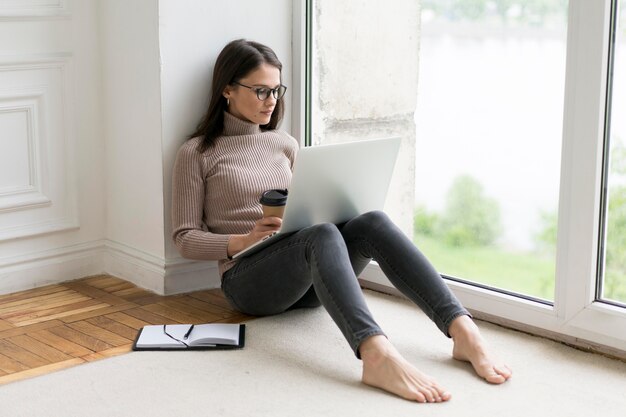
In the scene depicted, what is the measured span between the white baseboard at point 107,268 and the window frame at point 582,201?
3.42 ft

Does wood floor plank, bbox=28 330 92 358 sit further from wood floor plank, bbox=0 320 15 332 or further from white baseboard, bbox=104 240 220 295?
white baseboard, bbox=104 240 220 295

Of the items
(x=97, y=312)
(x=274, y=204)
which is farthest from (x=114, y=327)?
(x=274, y=204)

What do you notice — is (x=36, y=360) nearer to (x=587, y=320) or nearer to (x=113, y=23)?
(x=113, y=23)

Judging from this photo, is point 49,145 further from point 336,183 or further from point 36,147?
point 336,183

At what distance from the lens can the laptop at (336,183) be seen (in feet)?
7.25

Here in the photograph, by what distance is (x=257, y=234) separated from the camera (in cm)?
242

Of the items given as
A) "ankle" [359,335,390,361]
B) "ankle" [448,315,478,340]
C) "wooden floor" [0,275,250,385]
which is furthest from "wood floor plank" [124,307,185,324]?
"ankle" [448,315,478,340]

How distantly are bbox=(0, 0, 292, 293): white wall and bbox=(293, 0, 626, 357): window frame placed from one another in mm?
1078

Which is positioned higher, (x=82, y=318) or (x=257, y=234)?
(x=257, y=234)

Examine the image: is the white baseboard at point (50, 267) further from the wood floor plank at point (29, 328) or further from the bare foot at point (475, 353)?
the bare foot at point (475, 353)

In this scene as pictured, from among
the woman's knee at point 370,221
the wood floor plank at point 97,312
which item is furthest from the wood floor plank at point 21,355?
the woman's knee at point 370,221

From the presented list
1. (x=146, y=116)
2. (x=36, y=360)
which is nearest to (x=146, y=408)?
(x=36, y=360)

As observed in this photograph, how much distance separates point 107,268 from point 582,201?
1.63m

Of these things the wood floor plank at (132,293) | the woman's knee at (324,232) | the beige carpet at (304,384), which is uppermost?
the woman's knee at (324,232)
